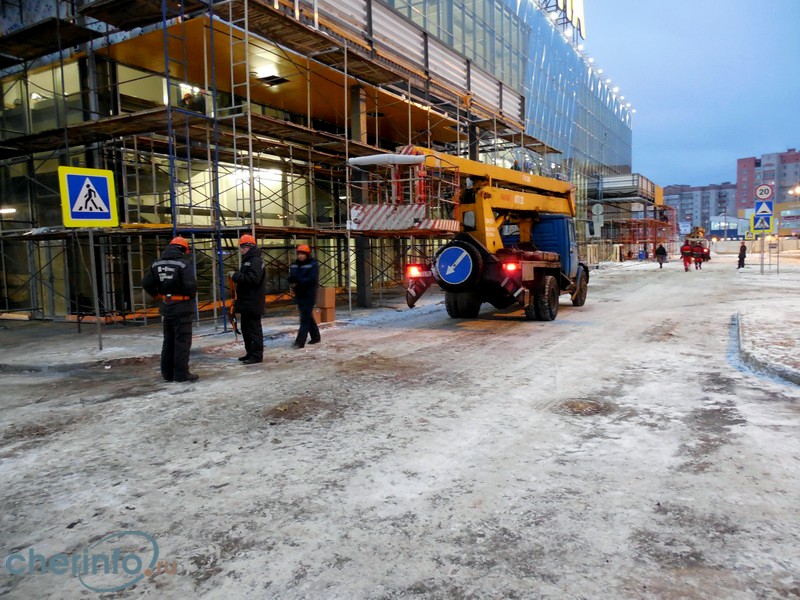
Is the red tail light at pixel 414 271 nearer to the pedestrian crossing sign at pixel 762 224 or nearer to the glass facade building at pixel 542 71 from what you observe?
the glass facade building at pixel 542 71

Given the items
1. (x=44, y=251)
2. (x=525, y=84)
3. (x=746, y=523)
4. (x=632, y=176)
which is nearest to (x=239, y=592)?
(x=746, y=523)

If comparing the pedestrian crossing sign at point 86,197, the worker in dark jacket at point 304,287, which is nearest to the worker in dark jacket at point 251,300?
the worker in dark jacket at point 304,287

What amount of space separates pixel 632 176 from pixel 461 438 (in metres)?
40.8

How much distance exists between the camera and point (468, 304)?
41.0 feet

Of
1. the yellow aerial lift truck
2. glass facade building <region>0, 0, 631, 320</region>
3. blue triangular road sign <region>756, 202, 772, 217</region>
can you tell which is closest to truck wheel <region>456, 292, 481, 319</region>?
the yellow aerial lift truck

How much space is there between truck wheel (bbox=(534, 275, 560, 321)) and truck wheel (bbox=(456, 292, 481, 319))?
1395 millimetres

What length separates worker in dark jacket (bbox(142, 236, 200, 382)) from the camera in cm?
701

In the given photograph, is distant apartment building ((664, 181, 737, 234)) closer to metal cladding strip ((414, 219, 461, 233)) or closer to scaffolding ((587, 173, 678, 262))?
scaffolding ((587, 173, 678, 262))

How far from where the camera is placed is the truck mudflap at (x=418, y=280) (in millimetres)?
11773

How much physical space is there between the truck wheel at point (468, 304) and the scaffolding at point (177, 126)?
1.71 metres

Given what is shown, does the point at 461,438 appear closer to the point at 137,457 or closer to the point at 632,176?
the point at 137,457

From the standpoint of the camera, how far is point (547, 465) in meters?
4.16

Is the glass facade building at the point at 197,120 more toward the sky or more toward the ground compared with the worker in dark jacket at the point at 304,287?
more toward the sky

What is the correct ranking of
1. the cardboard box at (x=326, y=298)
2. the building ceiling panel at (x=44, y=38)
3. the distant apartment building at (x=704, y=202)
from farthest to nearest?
→ the distant apartment building at (x=704, y=202) → the cardboard box at (x=326, y=298) → the building ceiling panel at (x=44, y=38)
